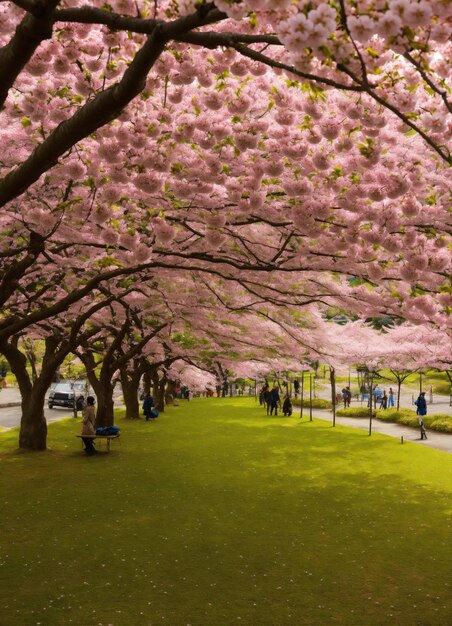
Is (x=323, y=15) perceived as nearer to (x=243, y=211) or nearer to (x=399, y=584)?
(x=243, y=211)

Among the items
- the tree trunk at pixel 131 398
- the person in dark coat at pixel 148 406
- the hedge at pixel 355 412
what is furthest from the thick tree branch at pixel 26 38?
the hedge at pixel 355 412

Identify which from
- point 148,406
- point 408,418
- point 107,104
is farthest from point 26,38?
point 408,418

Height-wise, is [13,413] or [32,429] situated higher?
[32,429]

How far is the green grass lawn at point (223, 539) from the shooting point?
7074 mm

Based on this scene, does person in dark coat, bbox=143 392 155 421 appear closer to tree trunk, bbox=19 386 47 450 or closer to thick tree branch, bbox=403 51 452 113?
tree trunk, bbox=19 386 47 450

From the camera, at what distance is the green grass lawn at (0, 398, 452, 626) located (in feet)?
23.2

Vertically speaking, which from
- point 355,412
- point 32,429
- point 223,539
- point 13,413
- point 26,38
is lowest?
point 13,413

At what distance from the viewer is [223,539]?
9.86 metres

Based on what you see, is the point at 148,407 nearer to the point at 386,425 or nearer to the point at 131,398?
the point at 131,398

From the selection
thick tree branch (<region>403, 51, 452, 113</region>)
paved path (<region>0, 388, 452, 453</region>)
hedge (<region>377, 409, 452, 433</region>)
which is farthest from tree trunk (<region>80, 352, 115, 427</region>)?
thick tree branch (<region>403, 51, 452, 113</region>)

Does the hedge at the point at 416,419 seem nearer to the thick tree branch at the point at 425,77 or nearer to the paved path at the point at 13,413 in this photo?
the paved path at the point at 13,413

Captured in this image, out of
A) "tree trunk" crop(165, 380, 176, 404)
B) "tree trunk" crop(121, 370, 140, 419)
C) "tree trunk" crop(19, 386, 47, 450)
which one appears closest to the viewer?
"tree trunk" crop(19, 386, 47, 450)

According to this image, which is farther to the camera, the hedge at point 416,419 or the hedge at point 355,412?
the hedge at point 355,412

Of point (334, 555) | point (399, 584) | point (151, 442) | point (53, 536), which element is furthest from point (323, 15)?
point (151, 442)
